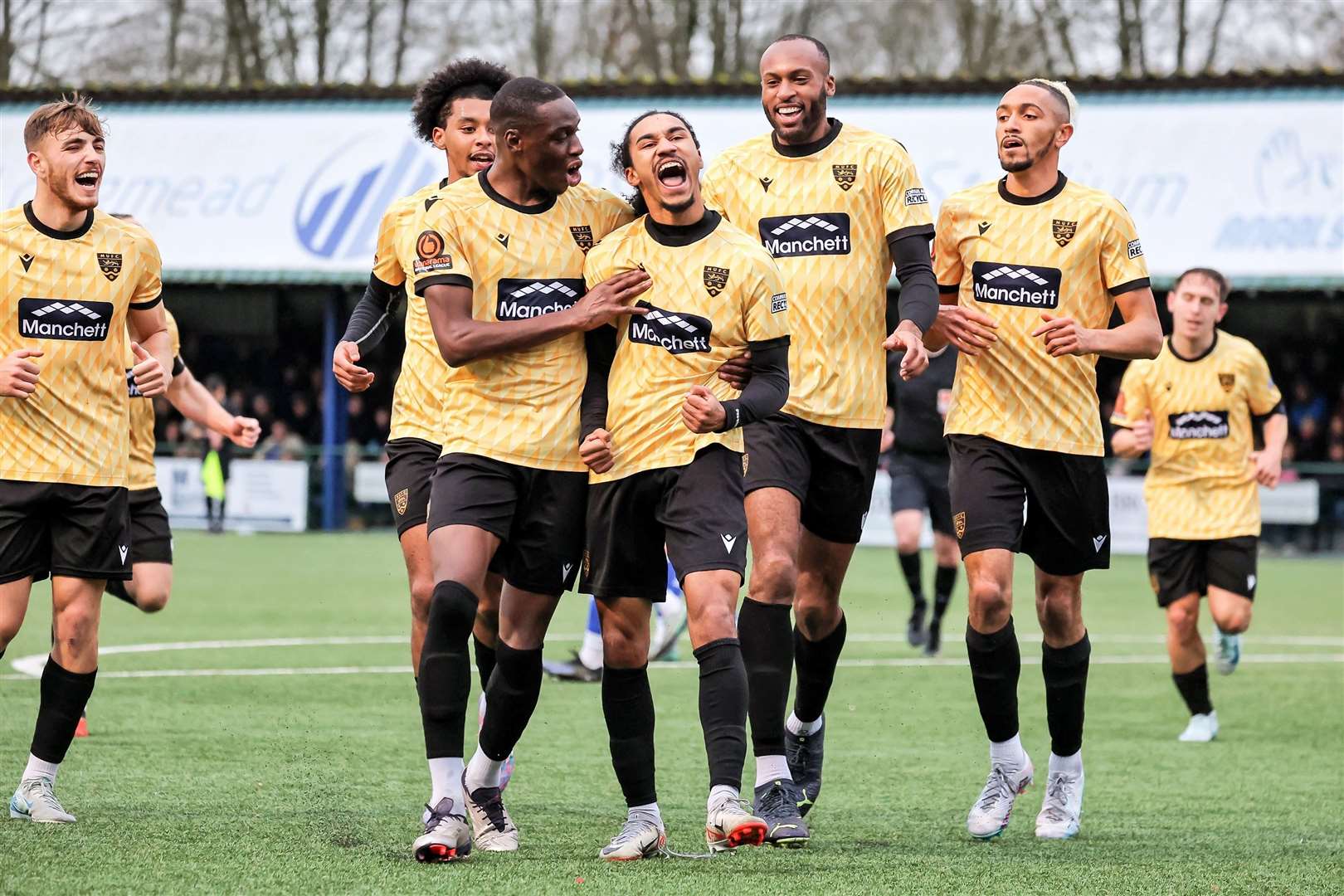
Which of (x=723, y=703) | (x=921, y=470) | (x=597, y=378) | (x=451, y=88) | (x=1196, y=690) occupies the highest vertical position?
(x=451, y=88)

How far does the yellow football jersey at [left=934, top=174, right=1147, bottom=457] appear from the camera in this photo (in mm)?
6727

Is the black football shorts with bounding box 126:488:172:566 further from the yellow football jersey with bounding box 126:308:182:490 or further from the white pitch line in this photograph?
the white pitch line

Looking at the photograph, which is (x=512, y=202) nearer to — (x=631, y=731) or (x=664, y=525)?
(x=664, y=525)

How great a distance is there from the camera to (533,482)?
19.2 ft

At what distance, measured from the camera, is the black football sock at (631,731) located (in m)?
5.88

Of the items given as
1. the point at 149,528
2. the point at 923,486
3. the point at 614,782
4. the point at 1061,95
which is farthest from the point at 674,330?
the point at 923,486

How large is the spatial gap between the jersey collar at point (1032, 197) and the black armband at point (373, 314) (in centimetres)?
232

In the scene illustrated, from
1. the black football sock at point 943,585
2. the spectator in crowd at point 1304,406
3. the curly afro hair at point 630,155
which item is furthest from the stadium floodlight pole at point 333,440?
the curly afro hair at point 630,155

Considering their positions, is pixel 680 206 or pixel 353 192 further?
pixel 353 192

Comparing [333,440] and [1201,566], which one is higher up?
[1201,566]

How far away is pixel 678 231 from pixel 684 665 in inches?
257

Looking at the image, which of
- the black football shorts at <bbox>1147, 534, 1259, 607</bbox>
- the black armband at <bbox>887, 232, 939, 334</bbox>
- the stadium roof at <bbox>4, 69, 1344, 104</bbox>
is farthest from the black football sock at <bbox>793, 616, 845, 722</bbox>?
the stadium roof at <bbox>4, 69, 1344, 104</bbox>

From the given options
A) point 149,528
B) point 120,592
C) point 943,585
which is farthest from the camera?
point 943,585

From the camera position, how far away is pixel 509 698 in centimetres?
610
